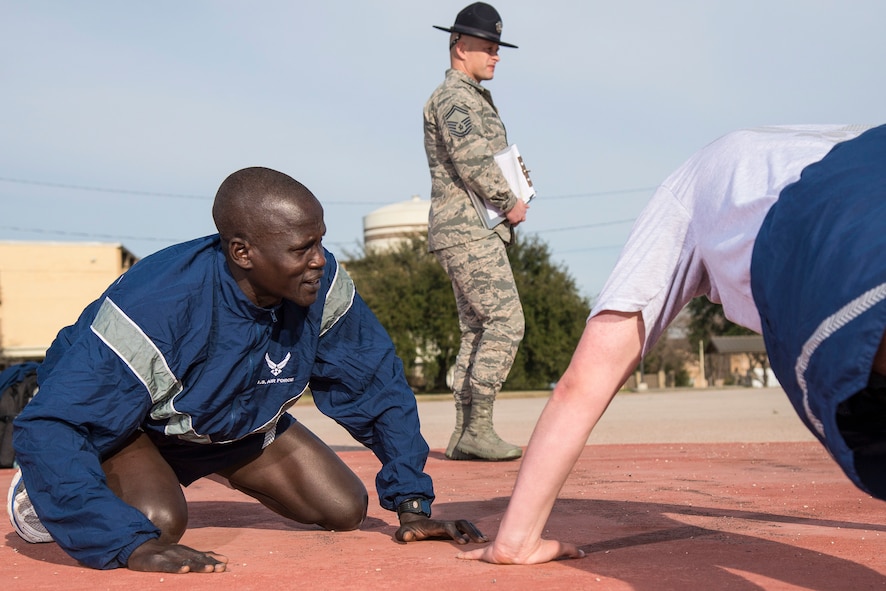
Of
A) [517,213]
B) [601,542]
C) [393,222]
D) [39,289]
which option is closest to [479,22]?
[517,213]

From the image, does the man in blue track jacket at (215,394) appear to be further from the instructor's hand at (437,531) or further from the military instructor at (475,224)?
the military instructor at (475,224)

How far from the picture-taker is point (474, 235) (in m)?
6.82

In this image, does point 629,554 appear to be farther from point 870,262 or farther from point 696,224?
point 870,262

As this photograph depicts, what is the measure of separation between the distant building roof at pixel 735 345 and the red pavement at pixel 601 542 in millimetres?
64325

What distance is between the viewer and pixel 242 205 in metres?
3.57

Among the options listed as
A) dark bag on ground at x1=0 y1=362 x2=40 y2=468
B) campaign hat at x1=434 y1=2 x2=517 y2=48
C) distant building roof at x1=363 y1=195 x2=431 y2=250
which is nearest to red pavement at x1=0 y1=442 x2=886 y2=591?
dark bag on ground at x1=0 y1=362 x2=40 y2=468

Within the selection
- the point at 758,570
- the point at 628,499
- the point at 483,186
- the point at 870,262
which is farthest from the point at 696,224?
the point at 483,186

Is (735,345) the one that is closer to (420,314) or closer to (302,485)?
(420,314)

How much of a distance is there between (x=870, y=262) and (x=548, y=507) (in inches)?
58.3

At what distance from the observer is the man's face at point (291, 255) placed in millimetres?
3555

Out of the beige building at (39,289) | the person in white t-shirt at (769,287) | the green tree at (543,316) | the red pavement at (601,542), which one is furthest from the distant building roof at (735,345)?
the person in white t-shirt at (769,287)

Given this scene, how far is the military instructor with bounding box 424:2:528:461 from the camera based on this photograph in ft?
22.3

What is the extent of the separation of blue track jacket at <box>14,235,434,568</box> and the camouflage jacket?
269 centimetres

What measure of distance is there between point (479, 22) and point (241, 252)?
3842 mm
